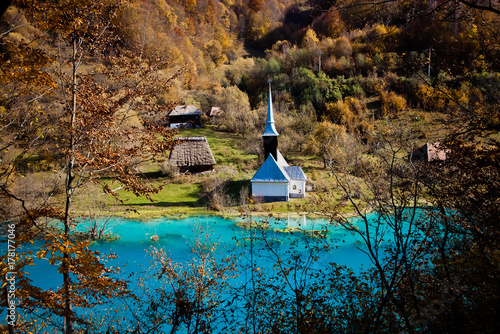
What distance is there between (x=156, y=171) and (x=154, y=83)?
65.5 ft

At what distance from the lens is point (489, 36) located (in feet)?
15.3

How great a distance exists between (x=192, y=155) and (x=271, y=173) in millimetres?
7151

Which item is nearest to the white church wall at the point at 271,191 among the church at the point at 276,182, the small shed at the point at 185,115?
the church at the point at 276,182

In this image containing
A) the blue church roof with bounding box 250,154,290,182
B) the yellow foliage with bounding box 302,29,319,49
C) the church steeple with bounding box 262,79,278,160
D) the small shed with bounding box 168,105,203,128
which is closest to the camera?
the blue church roof with bounding box 250,154,290,182

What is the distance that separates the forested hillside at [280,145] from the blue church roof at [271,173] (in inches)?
50.3

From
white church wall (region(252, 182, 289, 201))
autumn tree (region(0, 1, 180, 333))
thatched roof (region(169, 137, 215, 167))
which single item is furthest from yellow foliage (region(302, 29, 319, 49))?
autumn tree (region(0, 1, 180, 333))

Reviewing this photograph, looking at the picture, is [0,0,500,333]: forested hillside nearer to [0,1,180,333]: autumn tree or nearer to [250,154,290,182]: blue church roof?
[0,1,180,333]: autumn tree

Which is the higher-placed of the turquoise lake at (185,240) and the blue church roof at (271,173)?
the blue church roof at (271,173)

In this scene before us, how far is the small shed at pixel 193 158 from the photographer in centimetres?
2361

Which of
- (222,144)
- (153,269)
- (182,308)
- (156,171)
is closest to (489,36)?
(182,308)

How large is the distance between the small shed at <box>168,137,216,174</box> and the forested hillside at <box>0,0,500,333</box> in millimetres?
1204

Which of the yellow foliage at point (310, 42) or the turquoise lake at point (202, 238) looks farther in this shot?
the yellow foliage at point (310, 42)

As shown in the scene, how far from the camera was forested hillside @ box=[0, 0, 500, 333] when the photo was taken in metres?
3.87

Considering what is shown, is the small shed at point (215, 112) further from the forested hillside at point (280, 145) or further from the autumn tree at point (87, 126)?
the autumn tree at point (87, 126)
